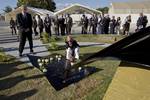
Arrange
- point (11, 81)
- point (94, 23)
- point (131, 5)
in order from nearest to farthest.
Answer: point (11, 81)
point (94, 23)
point (131, 5)

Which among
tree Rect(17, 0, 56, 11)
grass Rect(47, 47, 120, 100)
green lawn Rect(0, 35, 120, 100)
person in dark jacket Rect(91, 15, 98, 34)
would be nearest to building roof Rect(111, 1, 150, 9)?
tree Rect(17, 0, 56, 11)

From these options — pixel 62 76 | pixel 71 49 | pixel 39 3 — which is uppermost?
pixel 39 3

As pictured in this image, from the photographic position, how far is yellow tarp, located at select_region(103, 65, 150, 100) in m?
2.71

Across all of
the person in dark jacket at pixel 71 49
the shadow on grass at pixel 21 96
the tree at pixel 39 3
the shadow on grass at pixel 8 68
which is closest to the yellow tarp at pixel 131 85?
the shadow on grass at pixel 21 96

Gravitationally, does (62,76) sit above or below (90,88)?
above

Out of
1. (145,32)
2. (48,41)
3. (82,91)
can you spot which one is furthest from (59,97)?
(48,41)

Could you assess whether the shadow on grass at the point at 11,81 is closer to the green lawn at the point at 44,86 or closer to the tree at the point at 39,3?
the green lawn at the point at 44,86

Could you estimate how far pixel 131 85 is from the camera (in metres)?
2.83

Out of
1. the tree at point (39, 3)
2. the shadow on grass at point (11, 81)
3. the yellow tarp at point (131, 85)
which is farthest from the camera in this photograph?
the tree at point (39, 3)

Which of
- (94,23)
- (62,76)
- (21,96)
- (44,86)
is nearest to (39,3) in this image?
(94,23)

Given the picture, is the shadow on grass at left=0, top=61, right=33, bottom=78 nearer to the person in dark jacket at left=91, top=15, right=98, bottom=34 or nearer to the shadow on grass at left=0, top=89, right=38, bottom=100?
the shadow on grass at left=0, top=89, right=38, bottom=100

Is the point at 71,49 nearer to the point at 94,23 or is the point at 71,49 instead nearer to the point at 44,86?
the point at 44,86

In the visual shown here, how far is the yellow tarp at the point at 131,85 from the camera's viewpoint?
2705mm

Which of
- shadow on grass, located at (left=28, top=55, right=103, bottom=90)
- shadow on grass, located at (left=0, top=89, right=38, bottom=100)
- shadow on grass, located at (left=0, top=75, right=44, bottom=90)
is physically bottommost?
shadow on grass, located at (left=0, top=89, right=38, bottom=100)
